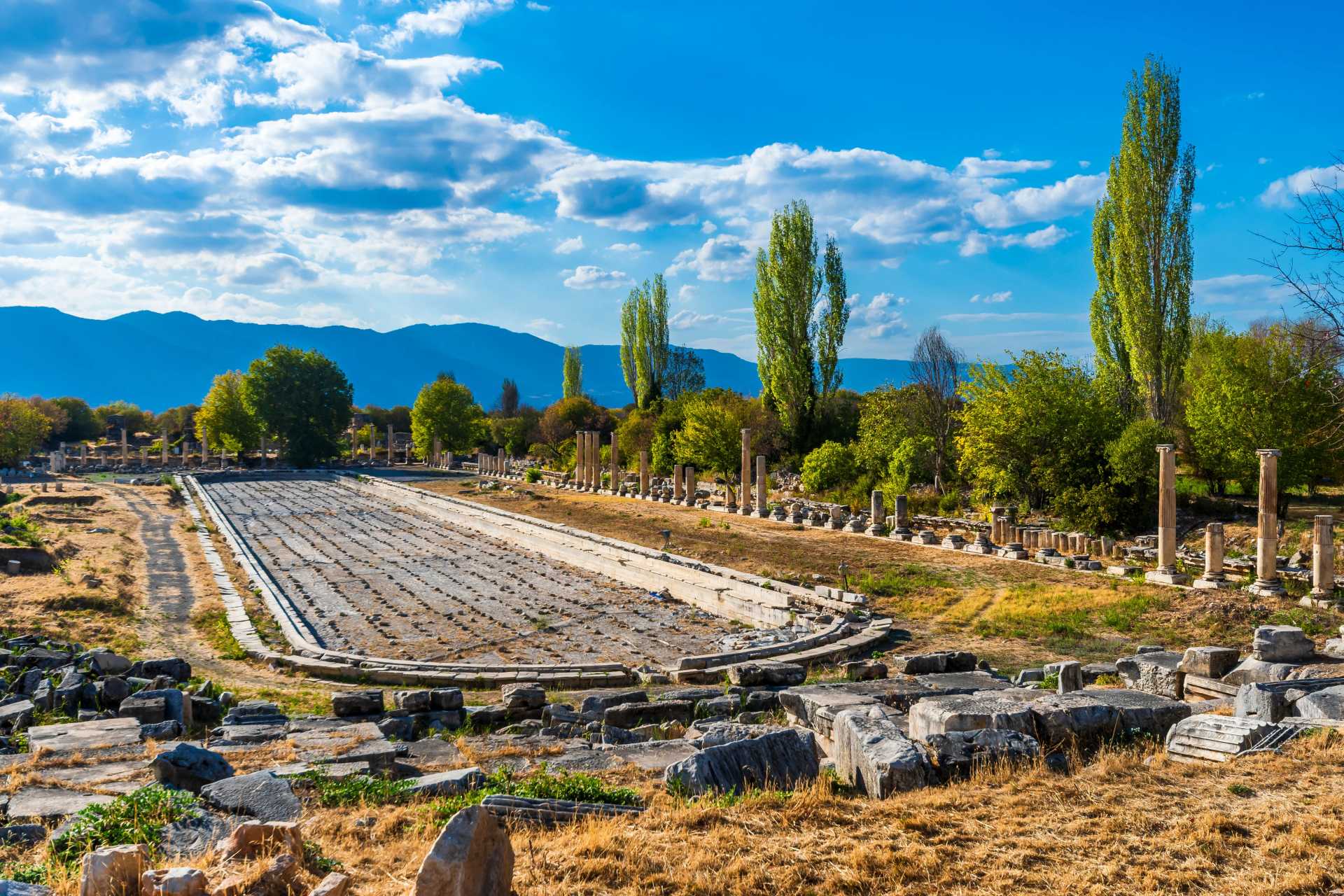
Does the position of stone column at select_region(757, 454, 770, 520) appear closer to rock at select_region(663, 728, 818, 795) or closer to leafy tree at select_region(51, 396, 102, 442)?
rock at select_region(663, 728, 818, 795)

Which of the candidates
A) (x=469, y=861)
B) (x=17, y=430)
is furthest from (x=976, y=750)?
(x=17, y=430)

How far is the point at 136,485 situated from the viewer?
2115 inches

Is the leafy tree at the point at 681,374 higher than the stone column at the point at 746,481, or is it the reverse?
the leafy tree at the point at 681,374

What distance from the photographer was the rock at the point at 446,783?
6754 millimetres

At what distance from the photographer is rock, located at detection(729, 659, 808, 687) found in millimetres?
11953

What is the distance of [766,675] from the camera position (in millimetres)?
12047

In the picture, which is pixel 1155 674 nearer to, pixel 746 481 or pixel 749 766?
pixel 749 766

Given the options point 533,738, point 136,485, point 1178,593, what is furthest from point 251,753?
point 136,485

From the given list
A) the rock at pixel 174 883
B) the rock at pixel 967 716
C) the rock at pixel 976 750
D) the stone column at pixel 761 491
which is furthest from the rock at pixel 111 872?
the stone column at pixel 761 491

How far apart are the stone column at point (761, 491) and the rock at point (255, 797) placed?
27007 millimetres

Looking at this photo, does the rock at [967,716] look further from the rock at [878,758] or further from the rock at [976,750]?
the rock at [878,758]

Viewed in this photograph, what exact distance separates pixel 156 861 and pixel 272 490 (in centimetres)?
5198

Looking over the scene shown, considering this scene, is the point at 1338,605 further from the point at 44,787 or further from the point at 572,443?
the point at 572,443

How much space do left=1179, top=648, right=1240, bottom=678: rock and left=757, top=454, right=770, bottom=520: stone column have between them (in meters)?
22.3
